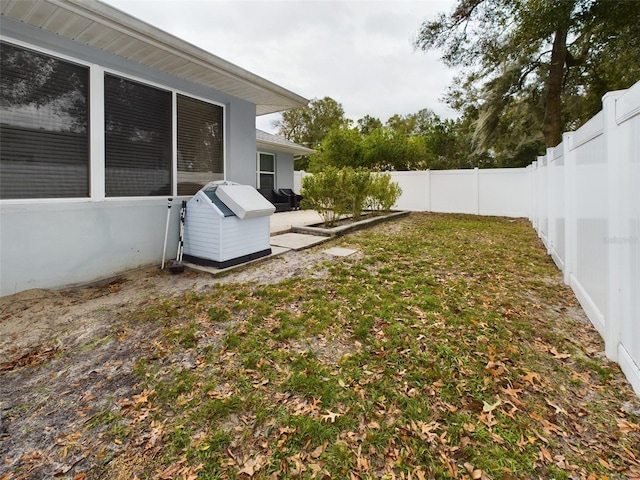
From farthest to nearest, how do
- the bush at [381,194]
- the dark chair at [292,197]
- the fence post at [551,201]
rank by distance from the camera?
1. the dark chair at [292,197]
2. the bush at [381,194]
3. the fence post at [551,201]

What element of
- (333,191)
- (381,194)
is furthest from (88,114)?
(381,194)

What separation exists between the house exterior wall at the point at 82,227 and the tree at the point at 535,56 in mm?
9434

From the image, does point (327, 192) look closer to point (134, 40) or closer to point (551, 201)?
point (551, 201)

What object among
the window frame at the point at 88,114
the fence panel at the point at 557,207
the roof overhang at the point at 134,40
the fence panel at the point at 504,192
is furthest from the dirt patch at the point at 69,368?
the fence panel at the point at 504,192

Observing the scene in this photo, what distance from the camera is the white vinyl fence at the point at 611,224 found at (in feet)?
6.56

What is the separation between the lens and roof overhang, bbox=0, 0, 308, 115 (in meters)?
3.28

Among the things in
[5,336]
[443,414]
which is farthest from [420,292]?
[5,336]

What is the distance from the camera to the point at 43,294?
12.1ft

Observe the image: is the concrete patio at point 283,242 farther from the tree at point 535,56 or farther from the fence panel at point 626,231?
the tree at point 535,56

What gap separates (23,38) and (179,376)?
3.96 m

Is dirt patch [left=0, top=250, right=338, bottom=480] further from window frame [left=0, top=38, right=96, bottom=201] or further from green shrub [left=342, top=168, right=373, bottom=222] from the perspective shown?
green shrub [left=342, top=168, right=373, bottom=222]

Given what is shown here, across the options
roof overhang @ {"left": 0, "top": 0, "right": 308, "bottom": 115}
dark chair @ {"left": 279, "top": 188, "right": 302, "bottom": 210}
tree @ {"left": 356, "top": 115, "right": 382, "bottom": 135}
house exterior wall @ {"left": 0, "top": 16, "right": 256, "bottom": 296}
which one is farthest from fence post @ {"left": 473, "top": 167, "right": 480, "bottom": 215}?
tree @ {"left": 356, "top": 115, "right": 382, "bottom": 135}

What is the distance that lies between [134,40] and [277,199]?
823 cm

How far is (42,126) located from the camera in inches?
145
